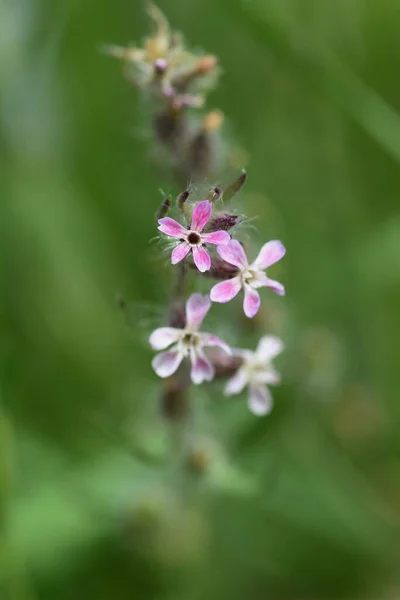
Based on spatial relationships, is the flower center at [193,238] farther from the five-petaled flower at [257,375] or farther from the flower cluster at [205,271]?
the five-petaled flower at [257,375]

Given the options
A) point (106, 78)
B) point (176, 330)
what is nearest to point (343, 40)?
point (106, 78)

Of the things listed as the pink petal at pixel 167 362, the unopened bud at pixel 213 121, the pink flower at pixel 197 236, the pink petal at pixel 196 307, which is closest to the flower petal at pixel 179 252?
the pink flower at pixel 197 236

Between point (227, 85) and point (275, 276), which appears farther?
point (227, 85)

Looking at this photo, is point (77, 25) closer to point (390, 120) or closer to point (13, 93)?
point (13, 93)

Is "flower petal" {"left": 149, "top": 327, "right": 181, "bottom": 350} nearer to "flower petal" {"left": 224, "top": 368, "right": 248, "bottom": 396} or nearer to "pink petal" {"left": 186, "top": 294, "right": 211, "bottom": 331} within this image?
"pink petal" {"left": 186, "top": 294, "right": 211, "bottom": 331}

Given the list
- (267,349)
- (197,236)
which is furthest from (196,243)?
(267,349)

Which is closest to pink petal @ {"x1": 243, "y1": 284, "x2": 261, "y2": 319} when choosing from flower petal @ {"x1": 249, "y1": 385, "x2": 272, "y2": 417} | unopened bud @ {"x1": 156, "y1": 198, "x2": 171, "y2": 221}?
unopened bud @ {"x1": 156, "y1": 198, "x2": 171, "y2": 221}
